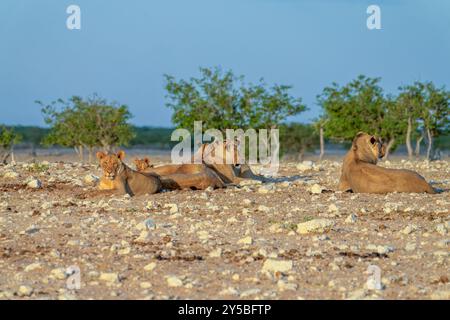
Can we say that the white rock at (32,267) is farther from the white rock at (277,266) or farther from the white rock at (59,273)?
the white rock at (277,266)

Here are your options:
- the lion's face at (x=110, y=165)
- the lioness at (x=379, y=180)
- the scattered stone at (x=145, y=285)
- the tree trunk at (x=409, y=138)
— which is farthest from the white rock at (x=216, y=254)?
the tree trunk at (x=409, y=138)

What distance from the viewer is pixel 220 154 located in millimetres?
17125

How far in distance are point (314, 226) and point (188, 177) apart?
5.10 m

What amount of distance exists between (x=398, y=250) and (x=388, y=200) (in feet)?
13.8

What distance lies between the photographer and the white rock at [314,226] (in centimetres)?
1012

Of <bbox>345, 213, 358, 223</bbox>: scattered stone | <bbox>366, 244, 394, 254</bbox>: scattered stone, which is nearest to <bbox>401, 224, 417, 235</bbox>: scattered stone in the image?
<bbox>345, 213, 358, 223</bbox>: scattered stone

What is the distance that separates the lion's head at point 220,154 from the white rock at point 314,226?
6.74 metres

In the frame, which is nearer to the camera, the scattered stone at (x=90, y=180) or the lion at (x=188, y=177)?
the lion at (x=188, y=177)

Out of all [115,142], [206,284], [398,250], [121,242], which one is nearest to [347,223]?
[398,250]

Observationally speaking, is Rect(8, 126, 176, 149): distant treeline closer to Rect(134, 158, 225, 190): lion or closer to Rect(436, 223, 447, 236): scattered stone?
Rect(134, 158, 225, 190): lion

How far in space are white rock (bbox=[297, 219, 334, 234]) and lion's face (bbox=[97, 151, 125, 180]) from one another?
4.45 m
